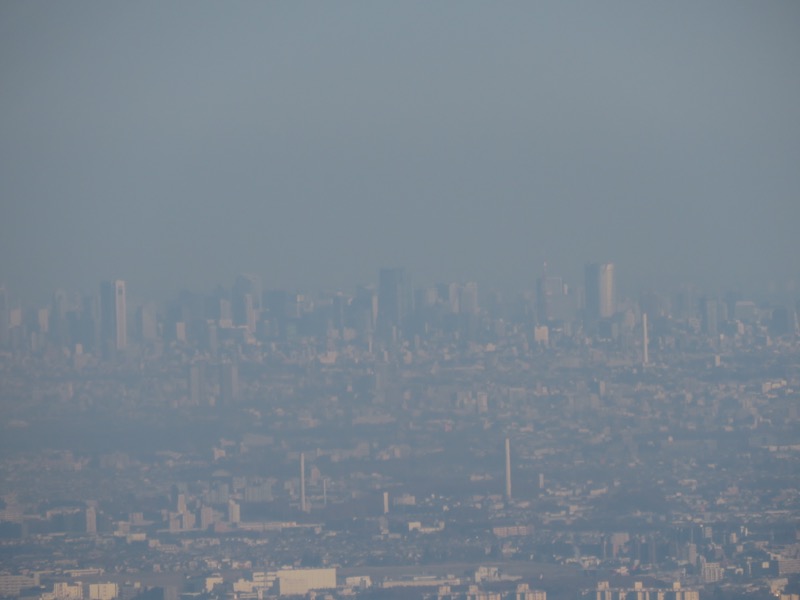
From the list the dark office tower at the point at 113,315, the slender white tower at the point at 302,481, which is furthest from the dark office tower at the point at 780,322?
the dark office tower at the point at 113,315

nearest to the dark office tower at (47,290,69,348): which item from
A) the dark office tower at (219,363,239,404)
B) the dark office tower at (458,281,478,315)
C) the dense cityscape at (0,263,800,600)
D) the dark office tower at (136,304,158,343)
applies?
the dense cityscape at (0,263,800,600)

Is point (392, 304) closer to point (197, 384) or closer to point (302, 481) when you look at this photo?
point (197, 384)

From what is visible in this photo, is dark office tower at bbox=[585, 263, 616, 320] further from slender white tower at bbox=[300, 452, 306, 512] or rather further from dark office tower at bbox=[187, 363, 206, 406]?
slender white tower at bbox=[300, 452, 306, 512]

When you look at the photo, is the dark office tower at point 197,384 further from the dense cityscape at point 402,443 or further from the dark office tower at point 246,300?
the dark office tower at point 246,300

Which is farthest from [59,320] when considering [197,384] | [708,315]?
[708,315]

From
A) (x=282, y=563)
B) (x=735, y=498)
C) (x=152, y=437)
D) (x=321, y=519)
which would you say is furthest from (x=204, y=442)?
(x=735, y=498)

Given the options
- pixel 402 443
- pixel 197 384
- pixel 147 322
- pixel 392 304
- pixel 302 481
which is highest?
pixel 392 304
